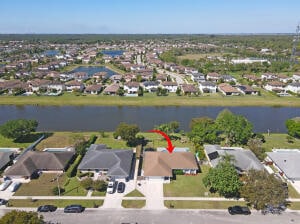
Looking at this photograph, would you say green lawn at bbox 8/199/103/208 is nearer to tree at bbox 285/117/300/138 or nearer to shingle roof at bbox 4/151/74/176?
shingle roof at bbox 4/151/74/176

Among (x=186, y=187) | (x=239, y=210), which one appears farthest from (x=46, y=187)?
(x=239, y=210)

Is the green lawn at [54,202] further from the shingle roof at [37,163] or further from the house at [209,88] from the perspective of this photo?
the house at [209,88]

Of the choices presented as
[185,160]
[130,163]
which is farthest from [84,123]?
[185,160]

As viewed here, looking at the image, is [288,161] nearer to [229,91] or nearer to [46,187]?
[46,187]

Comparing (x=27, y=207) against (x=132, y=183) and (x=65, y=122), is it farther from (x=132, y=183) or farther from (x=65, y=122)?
(x=65, y=122)

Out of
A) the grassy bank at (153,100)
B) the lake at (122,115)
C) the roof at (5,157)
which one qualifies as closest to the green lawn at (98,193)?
the roof at (5,157)

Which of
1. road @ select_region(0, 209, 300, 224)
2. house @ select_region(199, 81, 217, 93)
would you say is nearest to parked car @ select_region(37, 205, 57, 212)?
road @ select_region(0, 209, 300, 224)
